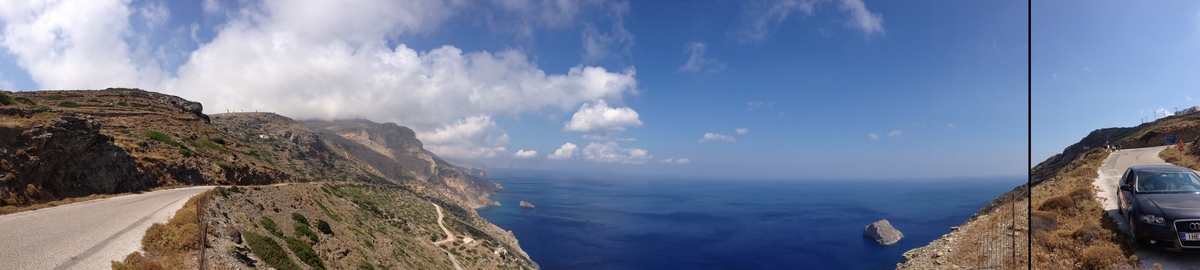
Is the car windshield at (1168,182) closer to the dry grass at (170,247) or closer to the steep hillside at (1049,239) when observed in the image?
the steep hillside at (1049,239)

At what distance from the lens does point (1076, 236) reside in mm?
12539

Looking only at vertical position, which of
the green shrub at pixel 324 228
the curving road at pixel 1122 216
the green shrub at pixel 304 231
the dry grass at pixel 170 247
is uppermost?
the curving road at pixel 1122 216

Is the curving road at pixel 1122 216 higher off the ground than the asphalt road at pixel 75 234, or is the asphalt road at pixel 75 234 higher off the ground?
the curving road at pixel 1122 216

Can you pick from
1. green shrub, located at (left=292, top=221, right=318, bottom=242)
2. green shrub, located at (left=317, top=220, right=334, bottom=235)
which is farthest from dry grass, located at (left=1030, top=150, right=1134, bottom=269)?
green shrub, located at (left=317, top=220, right=334, bottom=235)

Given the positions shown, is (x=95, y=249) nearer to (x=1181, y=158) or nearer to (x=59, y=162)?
(x=59, y=162)

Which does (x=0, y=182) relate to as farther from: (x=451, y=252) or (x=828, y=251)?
(x=828, y=251)

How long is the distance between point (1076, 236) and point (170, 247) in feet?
84.1

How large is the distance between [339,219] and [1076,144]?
111m

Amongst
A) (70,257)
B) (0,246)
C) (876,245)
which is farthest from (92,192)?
(876,245)

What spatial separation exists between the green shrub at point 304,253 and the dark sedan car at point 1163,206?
86.0 feet

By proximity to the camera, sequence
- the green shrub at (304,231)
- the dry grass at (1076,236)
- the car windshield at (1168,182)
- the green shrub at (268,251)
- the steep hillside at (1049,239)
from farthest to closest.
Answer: the green shrub at (304,231) → the green shrub at (268,251) → the steep hillside at (1049,239) → the dry grass at (1076,236) → the car windshield at (1168,182)

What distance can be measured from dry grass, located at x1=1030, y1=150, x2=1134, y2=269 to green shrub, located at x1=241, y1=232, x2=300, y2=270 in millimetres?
24298

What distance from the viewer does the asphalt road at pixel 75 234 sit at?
364 inches

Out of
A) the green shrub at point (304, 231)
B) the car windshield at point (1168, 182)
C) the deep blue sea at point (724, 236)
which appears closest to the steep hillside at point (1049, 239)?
the car windshield at point (1168, 182)
